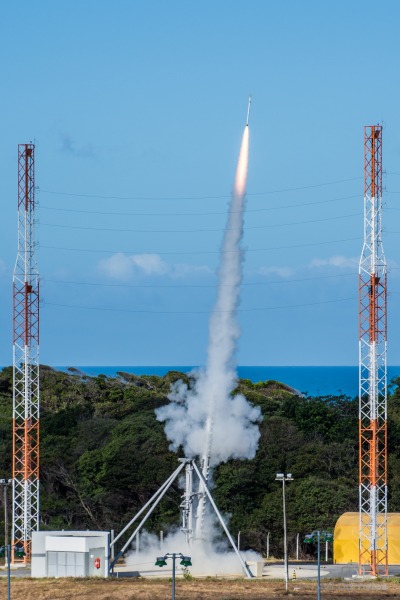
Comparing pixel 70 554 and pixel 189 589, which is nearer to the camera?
pixel 189 589

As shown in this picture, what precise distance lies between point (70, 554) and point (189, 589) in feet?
25.4

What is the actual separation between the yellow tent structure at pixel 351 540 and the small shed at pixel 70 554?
46.5 ft

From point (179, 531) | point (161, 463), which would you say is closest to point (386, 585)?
point (179, 531)

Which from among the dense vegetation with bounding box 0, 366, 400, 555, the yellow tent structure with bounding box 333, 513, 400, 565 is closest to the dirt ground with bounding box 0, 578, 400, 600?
the yellow tent structure with bounding box 333, 513, 400, 565

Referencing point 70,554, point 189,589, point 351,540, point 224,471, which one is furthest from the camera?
point 224,471

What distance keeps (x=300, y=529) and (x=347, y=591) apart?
23.3 meters

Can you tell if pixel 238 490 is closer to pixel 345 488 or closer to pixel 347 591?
pixel 345 488

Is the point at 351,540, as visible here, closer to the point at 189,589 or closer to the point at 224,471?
the point at 189,589

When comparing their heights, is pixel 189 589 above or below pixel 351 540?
below

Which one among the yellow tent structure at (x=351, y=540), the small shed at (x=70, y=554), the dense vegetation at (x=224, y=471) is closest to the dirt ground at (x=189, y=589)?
the small shed at (x=70, y=554)

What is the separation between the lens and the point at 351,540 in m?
70.4

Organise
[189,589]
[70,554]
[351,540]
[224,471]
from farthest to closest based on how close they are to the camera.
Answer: [224,471] → [351,540] → [70,554] → [189,589]

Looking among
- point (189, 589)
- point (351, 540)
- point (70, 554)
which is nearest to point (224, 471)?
point (351, 540)

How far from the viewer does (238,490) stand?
8850cm
